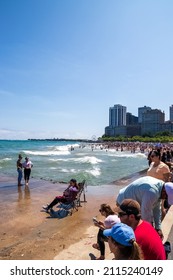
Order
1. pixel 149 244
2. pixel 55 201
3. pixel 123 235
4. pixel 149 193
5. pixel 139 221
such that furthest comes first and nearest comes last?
pixel 55 201 < pixel 149 193 < pixel 139 221 < pixel 149 244 < pixel 123 235

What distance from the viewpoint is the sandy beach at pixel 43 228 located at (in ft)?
19.2

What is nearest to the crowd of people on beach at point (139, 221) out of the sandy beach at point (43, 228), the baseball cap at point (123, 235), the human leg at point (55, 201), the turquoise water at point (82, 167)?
the baseball cap at point (123, 235)

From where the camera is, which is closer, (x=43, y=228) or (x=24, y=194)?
(x=43, y=228)

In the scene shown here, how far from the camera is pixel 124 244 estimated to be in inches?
98.9

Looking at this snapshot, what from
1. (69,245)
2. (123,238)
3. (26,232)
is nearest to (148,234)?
(123,238)

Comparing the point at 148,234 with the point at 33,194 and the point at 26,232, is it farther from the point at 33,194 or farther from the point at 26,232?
the point at 33,194

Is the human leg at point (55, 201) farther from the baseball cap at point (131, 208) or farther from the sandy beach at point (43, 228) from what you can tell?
the baseball cap at point (131, 208)

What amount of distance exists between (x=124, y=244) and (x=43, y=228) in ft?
18.6

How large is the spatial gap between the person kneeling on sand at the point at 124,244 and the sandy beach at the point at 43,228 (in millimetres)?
2676

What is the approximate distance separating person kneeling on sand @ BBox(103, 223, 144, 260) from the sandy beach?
8.78 ft

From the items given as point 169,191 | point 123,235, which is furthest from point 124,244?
point 169,191

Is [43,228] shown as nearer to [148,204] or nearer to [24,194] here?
[148,204]

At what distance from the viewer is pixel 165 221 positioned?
20.9 feet
